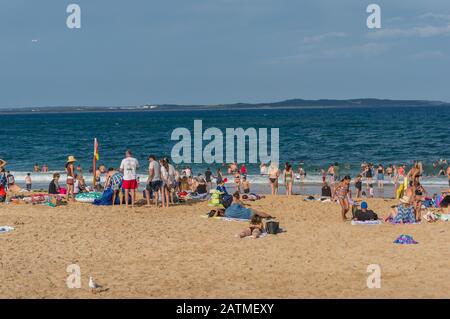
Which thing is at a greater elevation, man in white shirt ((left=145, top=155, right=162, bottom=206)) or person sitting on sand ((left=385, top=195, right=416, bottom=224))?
man in white shirt ((left=145, top=155, right=162, bottom=206))

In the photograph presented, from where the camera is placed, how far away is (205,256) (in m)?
11.8

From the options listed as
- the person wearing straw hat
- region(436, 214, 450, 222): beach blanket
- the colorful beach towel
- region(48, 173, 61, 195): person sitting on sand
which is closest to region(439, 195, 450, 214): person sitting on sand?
region(436, 214, 450, 222): beach blanket

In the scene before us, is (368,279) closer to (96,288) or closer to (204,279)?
(204,279)

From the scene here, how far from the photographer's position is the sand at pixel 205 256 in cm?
962

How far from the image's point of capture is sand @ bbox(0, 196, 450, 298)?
9.62 m

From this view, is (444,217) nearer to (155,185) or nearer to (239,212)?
(239,212)

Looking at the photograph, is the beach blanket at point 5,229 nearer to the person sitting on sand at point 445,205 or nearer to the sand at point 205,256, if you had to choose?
the sand at point 205,256

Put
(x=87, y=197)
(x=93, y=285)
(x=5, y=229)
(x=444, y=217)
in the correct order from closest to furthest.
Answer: (x=93, y=285) < (x=5, y=229) < (x=444, y=217) < (x=87, y=197)

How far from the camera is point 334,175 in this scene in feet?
85.3

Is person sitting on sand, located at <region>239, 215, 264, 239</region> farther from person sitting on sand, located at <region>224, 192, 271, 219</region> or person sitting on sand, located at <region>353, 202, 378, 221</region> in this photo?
person sitting on sand, located at <region>353, 202, 378, 221</region>

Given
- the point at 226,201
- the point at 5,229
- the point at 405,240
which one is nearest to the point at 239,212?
the point at 226,201

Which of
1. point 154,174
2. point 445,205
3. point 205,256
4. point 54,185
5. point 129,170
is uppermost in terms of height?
point 129,170
